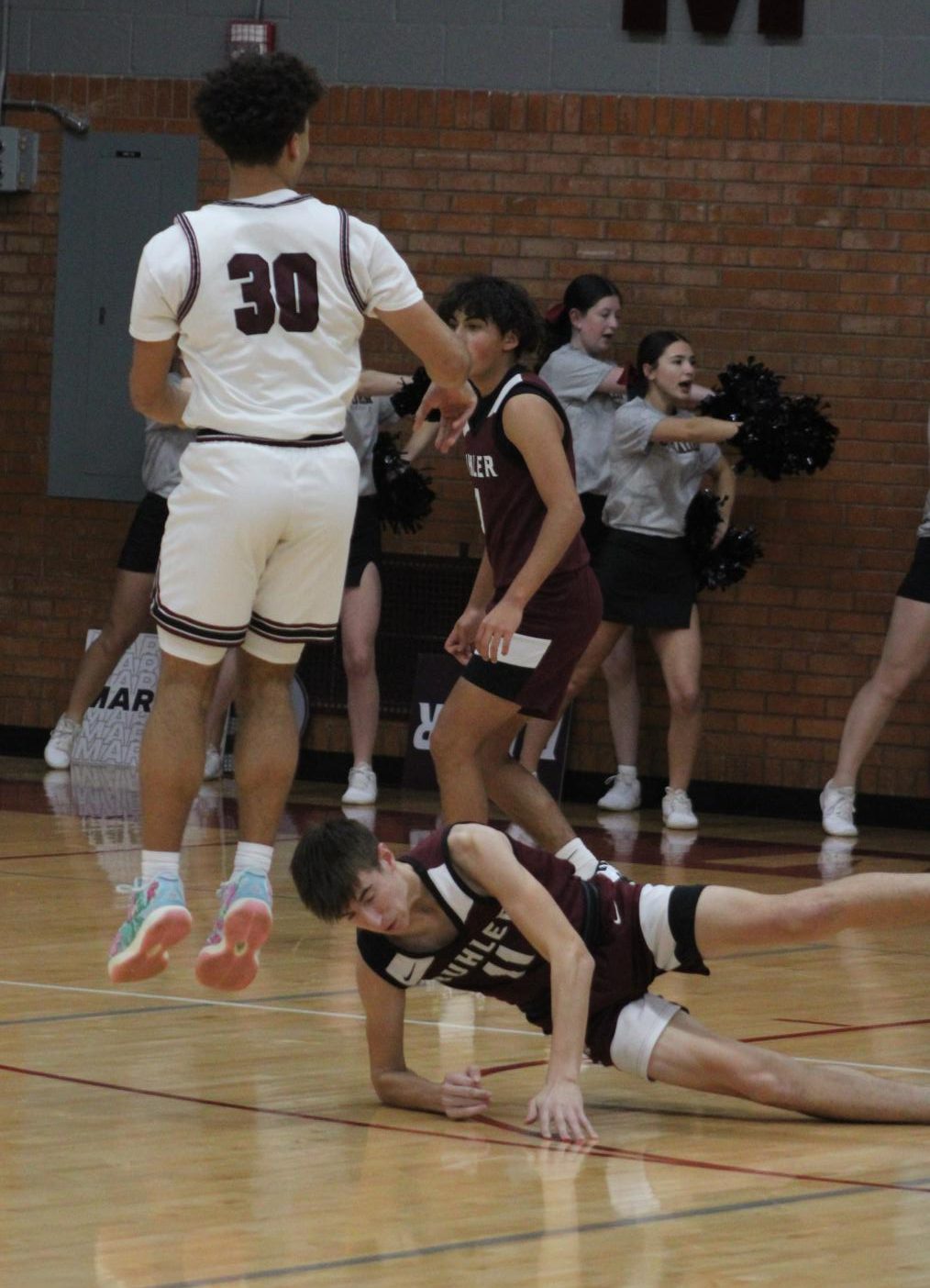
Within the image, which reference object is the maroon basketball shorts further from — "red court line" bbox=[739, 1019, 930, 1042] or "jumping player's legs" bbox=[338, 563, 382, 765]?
"jumping player's legs" bbox=[338, 563, 382, 765]

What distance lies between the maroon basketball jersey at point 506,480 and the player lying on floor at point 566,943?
77.2 inches

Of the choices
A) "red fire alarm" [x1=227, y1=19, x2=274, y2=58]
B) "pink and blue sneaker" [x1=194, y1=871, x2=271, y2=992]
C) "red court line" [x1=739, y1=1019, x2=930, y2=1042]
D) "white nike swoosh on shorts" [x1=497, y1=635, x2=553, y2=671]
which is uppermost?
"red fire alarm" [x1=227, y1=19, x2=274, y2=58]

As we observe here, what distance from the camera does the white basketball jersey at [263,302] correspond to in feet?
16.6

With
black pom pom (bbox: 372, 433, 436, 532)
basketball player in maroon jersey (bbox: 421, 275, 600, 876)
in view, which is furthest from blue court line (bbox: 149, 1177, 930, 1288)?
black pom pom (bbox: 372, 433, 436, 532)

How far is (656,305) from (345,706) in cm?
251

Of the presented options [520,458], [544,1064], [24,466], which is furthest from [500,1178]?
[24,466]

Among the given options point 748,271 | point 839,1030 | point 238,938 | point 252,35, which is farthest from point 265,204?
point 252,35

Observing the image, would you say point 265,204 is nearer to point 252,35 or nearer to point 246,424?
point 246,424

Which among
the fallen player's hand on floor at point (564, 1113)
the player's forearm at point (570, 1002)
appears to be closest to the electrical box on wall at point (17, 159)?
the player's forearm at point (570, 1002)

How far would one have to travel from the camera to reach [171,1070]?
5.23 meters

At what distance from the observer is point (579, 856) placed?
6777mm

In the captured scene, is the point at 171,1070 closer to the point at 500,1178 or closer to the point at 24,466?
the point at 500,1178

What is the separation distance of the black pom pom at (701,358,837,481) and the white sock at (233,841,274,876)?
19.0ft

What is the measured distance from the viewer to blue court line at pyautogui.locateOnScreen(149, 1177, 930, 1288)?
355cm
